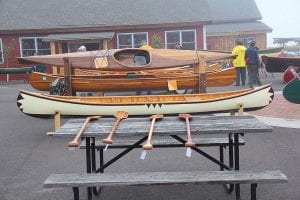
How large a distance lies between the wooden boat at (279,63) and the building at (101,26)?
986cm

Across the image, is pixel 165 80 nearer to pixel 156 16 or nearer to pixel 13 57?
pixel 156 16

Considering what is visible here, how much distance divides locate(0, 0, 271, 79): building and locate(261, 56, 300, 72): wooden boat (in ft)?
32.4

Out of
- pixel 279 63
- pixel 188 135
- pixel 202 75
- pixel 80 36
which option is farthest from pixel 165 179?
pixel 80 36

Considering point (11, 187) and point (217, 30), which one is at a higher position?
point (217, 30)

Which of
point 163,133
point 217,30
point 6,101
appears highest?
point 217,30

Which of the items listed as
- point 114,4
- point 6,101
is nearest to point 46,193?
point 6,101

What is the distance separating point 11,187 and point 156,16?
24.2 m

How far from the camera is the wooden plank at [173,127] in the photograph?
4.60m

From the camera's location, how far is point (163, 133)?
4.57 m

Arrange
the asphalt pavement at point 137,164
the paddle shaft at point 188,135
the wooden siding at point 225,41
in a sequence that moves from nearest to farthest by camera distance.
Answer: the paddle shaft at point 188,135
the asphalt pavement at point 137,164
the wooden siding at point 225,41

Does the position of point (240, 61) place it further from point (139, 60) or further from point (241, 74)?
point (139, 60)

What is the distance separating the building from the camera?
2836 cm

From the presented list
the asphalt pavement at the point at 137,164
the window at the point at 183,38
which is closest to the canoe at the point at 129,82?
the asphalt pavement at the point at 137,164

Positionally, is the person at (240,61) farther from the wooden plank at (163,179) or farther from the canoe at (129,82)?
the wooden plank at (163,179)
